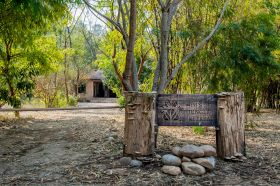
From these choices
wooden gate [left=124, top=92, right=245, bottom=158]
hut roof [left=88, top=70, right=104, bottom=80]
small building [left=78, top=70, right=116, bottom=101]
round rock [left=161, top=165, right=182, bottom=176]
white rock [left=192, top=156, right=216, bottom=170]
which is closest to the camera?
round rock [left=161, top=165, right=182, bottom=176]

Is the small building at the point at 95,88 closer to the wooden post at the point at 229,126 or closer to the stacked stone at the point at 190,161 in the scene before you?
the wooden post at the point at 229,126

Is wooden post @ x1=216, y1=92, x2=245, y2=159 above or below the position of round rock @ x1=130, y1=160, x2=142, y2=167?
above

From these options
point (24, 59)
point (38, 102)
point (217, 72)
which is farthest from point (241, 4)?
point (38, 102)

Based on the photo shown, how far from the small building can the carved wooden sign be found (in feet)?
85.4

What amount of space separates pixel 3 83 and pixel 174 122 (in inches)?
266

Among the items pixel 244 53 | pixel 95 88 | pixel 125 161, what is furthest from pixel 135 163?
pixel 95 88

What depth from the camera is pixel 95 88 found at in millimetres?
32625

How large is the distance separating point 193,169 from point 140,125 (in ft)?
3.13

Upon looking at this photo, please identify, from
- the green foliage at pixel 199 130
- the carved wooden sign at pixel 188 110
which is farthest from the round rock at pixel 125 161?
the green foliage at pixel 199 130

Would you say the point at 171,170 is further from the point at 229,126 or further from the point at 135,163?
the point at 229,126

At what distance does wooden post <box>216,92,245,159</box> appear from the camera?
506cm

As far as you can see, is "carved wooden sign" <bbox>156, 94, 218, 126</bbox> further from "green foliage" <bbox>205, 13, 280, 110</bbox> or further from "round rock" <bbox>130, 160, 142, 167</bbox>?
"green foliage" <bbox>205, 13, 280, 110</bbox>

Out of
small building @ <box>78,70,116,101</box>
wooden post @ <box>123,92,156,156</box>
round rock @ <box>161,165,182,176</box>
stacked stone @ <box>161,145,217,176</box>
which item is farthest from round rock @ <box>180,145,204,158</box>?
small building @ <box>78,70,116,101</box>

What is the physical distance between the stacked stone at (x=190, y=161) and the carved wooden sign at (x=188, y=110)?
0.50m
